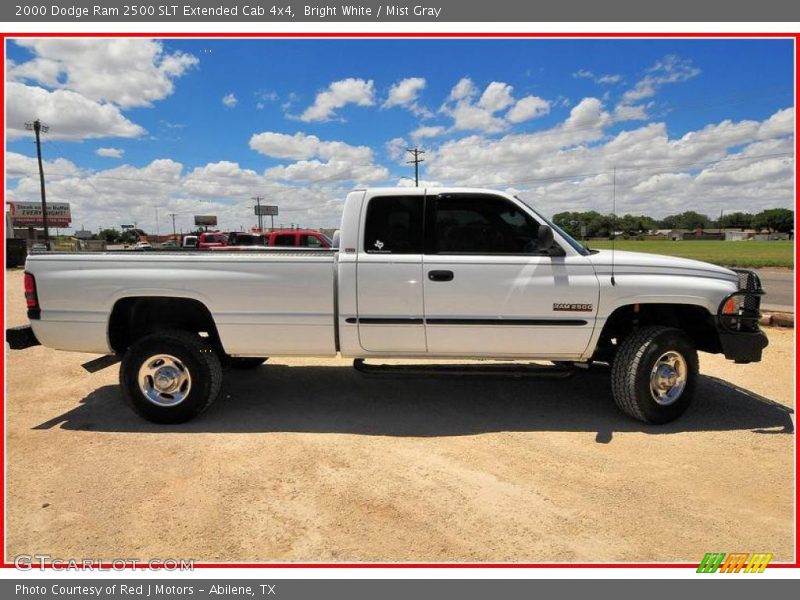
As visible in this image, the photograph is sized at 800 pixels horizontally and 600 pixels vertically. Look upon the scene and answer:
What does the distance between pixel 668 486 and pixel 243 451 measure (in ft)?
9.99

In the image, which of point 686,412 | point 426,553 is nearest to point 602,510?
point 426,553

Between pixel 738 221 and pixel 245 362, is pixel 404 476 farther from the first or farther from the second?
pixel 738 221

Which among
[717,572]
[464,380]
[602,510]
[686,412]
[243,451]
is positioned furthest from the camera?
[464,380]

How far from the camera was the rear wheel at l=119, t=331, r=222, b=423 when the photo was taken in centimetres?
436

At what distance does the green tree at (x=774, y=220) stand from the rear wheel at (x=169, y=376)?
382 feet

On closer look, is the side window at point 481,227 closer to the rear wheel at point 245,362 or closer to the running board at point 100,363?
the rear wheel at point 245,362

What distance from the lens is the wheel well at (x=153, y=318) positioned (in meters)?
4.51

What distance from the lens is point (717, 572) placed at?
8.70ft

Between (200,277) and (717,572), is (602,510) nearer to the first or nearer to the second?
(717,572)

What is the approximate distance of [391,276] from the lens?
4254mm

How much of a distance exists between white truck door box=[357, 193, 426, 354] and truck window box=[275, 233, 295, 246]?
1164cm

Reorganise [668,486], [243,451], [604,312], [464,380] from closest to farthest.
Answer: [668,486] → [243,451] → [604,312] → [464,380]
